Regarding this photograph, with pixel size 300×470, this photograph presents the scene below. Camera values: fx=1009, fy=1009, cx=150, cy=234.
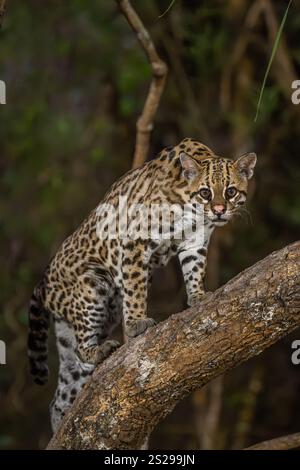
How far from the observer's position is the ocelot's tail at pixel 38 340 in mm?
6734

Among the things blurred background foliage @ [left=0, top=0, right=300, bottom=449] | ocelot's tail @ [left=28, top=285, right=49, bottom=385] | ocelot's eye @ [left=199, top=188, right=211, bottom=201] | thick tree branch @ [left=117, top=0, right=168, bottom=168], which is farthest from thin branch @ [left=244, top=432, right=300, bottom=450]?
blurred background foliage @ [left=0, top=0, right=300, bottom=449]

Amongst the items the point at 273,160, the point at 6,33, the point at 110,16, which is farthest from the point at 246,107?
the point at 6,33

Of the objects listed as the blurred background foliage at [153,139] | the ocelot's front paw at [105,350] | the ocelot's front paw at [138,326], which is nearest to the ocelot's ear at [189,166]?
the ocelot's front paw at [138,326]

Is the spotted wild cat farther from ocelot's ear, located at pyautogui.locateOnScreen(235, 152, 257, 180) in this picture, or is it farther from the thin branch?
the thin branch

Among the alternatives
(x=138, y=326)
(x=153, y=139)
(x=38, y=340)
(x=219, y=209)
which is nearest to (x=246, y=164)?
(x=219, y=209)

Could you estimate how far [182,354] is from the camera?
5109mm

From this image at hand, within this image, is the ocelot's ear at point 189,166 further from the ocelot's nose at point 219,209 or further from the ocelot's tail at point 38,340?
the ocelot's tail at point 38,340

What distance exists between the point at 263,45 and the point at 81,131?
214 centimetres

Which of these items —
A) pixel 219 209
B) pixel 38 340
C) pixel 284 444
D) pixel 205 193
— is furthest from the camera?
pixel 38 340

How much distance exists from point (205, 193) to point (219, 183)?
0.12 metres

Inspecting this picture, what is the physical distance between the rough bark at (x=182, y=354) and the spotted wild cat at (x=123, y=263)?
55 centimetres

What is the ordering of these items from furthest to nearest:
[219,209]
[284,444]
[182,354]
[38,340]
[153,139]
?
[153,139]
[38,340]
[284,444]
[219,209]
[182,354]

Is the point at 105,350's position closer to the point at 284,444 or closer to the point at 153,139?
the point at 284,444

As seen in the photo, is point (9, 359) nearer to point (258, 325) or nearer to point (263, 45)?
point (263, 45)
